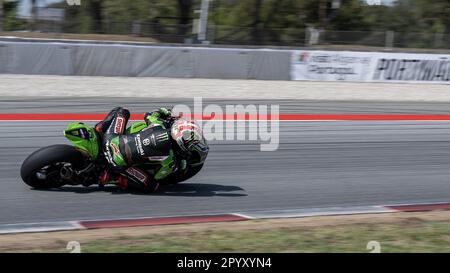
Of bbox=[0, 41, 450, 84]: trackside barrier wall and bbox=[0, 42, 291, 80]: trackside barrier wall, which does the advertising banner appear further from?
bbox=[0, 42, 291, 80]: trackside barrier wall

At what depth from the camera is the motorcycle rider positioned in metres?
6.93

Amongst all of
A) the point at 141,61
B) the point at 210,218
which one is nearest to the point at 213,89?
the point at 141,61

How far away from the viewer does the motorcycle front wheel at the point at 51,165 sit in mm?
6738

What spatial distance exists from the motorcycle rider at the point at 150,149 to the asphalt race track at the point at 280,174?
256mm

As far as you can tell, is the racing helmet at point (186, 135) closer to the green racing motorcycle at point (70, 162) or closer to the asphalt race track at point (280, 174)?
the green racing motorcycle at point (70, 162)

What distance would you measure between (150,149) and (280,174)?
263 cm

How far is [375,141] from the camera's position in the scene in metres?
11.9

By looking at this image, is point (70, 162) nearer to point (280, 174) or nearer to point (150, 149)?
point (150, 149)

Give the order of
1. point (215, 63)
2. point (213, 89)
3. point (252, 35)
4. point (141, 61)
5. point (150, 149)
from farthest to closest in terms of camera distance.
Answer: point (252, 35) < point (215, 63) < point (141, 61) < point (213, 89) < point (150, 149)

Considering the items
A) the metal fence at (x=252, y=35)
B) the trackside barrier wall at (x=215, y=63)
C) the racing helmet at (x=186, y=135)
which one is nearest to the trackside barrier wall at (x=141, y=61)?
the trackside barrier wall at (x=215, y=63)

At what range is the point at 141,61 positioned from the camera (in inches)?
741

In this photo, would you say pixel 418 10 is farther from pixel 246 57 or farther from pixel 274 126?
pixel 274 126

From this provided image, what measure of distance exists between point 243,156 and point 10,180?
143 inches

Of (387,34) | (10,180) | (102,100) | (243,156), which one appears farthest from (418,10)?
(10,180)
